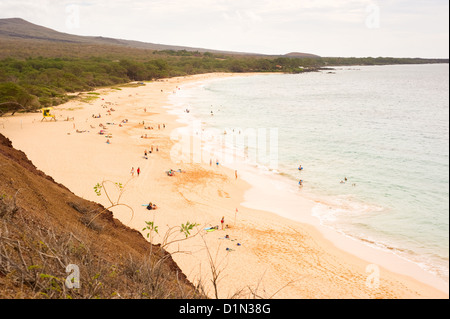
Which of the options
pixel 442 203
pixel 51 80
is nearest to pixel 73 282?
pixel 442 203

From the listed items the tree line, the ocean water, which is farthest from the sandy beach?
the tree line

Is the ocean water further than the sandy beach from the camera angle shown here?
Yes

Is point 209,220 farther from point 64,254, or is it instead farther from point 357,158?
point 357,158

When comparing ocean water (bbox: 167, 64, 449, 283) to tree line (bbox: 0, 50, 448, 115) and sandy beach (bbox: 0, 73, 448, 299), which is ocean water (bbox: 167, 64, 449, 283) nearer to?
sandy beach (bbox: 0, 73, 448, 299)

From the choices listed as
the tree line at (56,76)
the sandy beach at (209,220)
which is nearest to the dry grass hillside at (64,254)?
the sandy beach at (209,220)

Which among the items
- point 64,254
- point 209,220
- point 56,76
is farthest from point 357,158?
point 56,76
